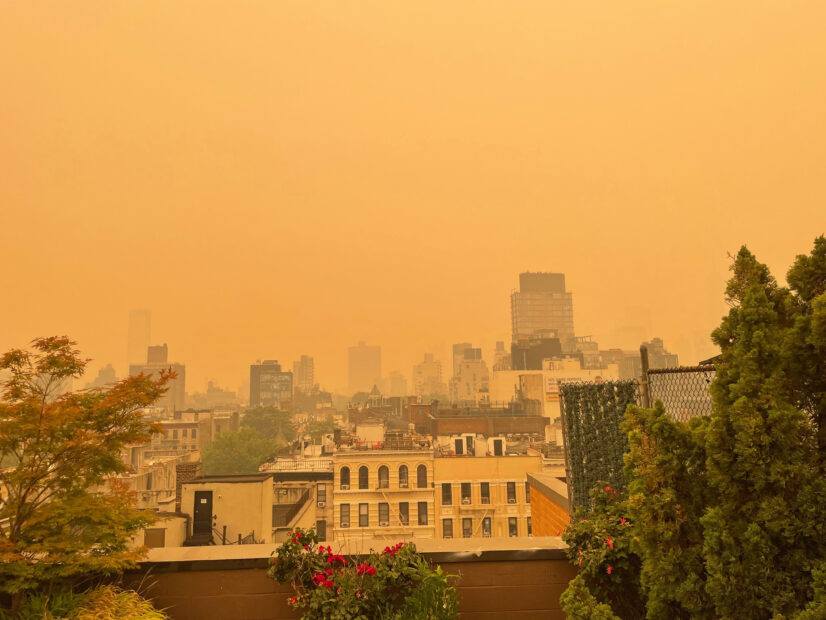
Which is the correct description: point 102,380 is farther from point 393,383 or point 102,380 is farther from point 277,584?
point 393,383

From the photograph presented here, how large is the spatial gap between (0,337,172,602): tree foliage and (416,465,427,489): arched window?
20449mm

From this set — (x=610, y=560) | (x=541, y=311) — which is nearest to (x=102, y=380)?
(x=610, y=560)

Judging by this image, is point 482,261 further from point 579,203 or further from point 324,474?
point 324,474

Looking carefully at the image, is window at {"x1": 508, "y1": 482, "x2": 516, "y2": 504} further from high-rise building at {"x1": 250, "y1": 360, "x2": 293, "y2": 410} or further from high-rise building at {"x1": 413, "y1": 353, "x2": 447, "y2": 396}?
high-rise building at {"x1": 250, "y1": 360, "x2": 293, "y2": 410}

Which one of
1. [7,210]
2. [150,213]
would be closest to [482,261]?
[150,213]

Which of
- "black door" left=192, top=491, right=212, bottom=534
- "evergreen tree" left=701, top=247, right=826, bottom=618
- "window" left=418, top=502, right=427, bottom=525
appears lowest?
"window" left=418, top=502, right=427, bottom=525

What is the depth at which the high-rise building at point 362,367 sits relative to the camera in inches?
3580

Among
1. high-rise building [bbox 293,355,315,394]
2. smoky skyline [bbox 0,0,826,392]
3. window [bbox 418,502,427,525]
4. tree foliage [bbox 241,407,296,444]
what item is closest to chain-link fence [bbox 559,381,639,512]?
smoky skyline [bbox 0,0,826,392]

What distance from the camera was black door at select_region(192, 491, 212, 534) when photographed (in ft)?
43.3

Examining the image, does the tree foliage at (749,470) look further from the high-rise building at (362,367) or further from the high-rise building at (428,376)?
the high-rise building at (362,367)

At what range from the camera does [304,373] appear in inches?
3920

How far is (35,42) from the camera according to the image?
35.3 ft

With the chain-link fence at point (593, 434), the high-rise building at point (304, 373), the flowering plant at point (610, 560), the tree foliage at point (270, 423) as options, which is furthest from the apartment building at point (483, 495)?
the high-rise building at point (304, 373)

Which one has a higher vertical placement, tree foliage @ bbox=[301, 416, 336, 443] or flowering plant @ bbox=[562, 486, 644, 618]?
tree foliage @ bbox=[301, 416, 336, 443]
